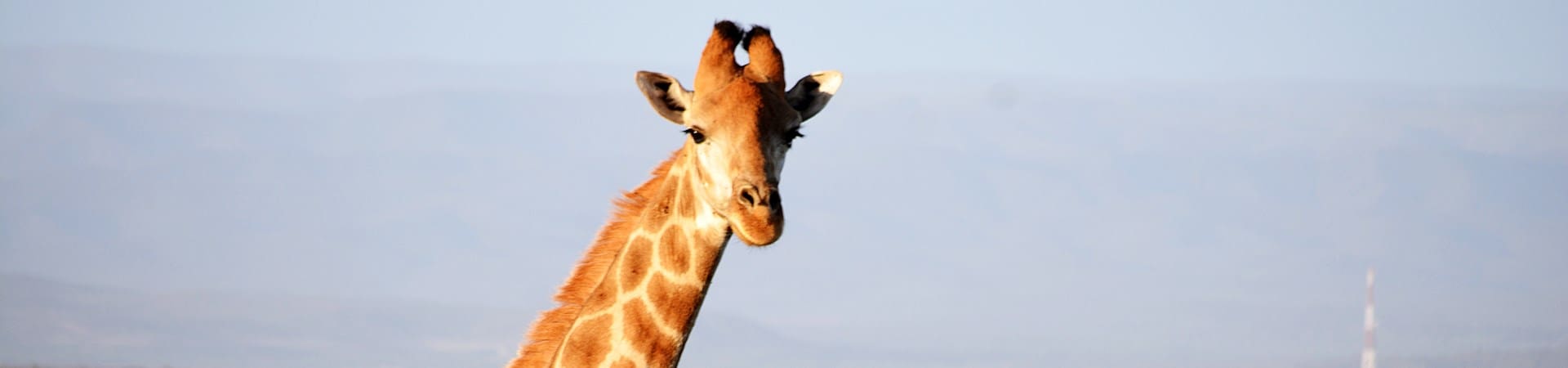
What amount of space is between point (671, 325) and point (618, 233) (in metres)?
0.87

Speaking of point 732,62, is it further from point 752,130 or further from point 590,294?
point 590,294

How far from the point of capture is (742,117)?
10195mm

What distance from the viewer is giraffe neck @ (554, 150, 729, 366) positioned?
34.4 feet

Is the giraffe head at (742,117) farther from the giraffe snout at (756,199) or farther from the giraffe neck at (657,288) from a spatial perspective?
the giraffe neck at (657,288)

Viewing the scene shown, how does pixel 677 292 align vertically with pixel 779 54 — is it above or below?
below

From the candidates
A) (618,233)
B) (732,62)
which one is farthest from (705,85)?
(618,233)

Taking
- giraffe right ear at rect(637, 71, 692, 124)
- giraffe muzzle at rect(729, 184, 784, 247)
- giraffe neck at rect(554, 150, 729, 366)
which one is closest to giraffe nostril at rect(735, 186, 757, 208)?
giraffe muzzle at rect(729, 184, 784, 247)

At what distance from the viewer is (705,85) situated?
10672 mm

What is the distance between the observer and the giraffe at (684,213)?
10164 millimetres

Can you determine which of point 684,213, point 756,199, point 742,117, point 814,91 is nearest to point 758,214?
point 756,199

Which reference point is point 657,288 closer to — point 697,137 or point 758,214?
point 697,137

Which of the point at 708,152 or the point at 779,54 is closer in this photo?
the point at 708,152

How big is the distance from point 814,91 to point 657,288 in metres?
1.40

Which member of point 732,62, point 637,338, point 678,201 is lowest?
point 637,338
